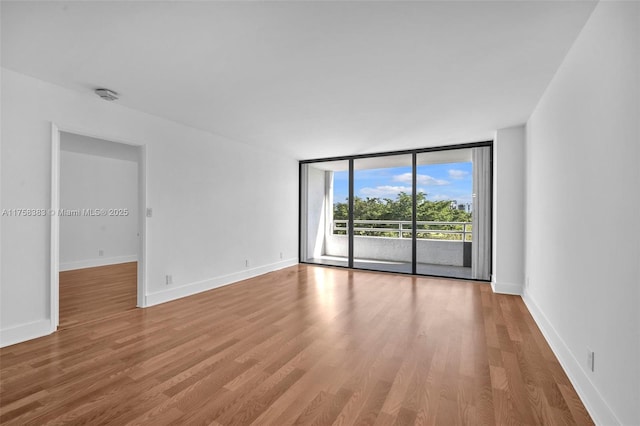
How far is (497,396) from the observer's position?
192 cm

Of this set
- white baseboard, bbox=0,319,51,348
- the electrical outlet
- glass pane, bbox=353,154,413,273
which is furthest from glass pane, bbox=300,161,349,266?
the electrical outlet

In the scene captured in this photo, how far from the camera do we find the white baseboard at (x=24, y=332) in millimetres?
2639

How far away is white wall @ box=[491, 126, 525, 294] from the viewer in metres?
4.33

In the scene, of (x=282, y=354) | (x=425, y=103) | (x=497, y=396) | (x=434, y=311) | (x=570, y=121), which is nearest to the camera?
(x=497, y=396)

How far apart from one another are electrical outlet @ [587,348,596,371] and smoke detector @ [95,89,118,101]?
14.9 feet

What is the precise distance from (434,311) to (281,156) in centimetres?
428

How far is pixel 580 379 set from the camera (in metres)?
1.97

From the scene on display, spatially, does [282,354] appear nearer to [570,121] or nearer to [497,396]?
[497,396]

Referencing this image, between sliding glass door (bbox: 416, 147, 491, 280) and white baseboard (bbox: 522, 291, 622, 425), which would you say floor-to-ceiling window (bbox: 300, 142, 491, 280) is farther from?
white baseboard (bbox: 522, 291, 622, 425)

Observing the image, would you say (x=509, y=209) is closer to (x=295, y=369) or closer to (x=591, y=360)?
(x=591, y=360)

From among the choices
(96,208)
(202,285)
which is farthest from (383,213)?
(96,208)

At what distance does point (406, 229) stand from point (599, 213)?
6297mm

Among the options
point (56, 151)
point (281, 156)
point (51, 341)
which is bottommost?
point (51, 341)

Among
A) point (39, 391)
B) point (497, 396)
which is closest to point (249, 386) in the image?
point (39, 391)
